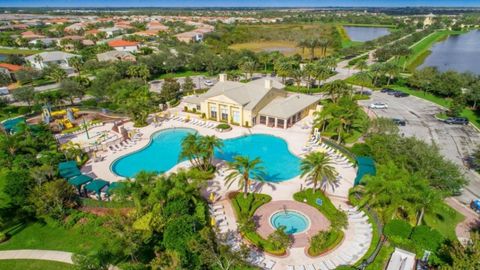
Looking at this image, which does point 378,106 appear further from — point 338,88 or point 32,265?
point 32,265

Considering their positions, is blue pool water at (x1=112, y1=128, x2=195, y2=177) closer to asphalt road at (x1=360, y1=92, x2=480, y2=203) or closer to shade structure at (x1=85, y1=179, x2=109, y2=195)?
shade structure at (x1=85, y1=179, x2=109, y2=195)

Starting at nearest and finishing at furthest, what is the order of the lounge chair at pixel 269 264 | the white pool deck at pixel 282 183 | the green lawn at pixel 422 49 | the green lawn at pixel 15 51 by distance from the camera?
the lounge chair at pixel 269 264 → the white pool deck at pixel 282 183 → the green lawn at pixel 422 49 → the green lawn at pixel 15 51

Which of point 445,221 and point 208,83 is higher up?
point 445,221

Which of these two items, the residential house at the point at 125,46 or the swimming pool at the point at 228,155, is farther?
the residential house at the point at 125,46

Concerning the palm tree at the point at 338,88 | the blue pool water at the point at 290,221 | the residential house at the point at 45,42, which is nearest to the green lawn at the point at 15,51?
the residential house at the point at 45,42

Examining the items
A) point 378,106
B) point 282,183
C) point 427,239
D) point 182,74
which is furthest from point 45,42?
point 427,239

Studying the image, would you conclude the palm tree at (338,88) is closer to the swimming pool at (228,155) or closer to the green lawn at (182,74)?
the swimming pool at (228,155)

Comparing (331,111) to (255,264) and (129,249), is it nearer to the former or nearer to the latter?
(255,264)
